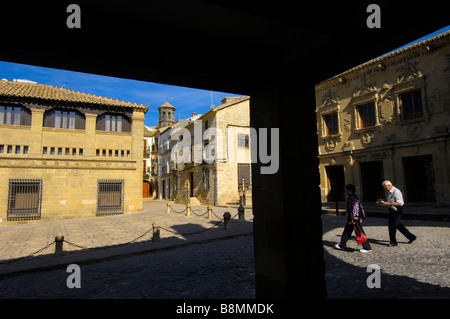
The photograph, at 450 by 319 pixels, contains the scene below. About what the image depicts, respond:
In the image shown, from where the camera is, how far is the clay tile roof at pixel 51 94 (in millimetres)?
17375

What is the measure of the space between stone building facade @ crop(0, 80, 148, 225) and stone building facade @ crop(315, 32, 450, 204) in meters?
13.1

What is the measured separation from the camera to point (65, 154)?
58.8ft

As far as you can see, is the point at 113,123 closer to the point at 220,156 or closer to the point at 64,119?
the point at 64,119

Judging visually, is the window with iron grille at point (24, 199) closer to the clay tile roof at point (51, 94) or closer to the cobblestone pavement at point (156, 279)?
the clay tile roof at point (51, 94)

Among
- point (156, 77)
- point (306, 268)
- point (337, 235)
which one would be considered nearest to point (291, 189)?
point (306, 268)

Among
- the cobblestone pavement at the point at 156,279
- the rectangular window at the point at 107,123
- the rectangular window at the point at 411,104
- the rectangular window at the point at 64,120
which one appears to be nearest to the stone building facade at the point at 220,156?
the rectangular window at the point at 107,123

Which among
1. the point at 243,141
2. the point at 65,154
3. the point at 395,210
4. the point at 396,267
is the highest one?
the point at 243,141

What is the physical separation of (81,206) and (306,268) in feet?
58.5

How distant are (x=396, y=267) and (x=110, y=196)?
1722cm

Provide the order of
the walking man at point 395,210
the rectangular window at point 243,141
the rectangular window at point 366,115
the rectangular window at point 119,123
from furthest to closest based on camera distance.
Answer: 1. the rectangular window at point 243,141
2. the rectangular window at point 119,123
3. the rectangular window at point 366,115
4. the walking man at point 395,210

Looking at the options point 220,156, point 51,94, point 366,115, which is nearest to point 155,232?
point 366,115

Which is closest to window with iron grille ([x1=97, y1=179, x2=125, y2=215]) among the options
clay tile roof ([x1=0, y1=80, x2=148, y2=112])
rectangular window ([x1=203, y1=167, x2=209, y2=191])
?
clay tile roof ([x1=0, y1=80, x2=148, y2=112])

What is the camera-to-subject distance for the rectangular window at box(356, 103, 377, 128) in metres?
16.1

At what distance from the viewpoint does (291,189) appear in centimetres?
316
